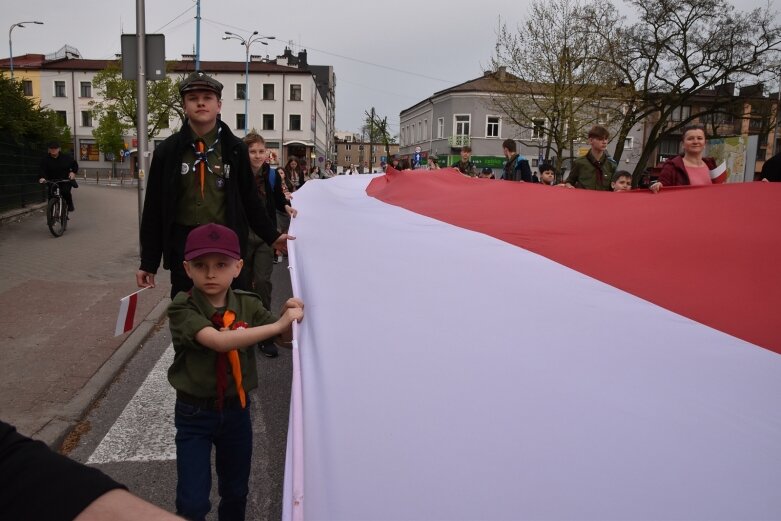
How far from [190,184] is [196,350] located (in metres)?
1.25

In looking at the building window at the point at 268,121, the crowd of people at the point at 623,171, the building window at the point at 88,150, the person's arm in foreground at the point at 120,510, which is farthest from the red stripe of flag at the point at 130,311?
the building window at the point at 88,150

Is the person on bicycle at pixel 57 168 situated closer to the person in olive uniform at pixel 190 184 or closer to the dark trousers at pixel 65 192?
the dark trousers at pixel 65 192

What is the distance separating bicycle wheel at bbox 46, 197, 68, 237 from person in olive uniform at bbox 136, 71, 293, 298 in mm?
9836

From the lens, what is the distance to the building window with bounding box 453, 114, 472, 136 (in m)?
59.2

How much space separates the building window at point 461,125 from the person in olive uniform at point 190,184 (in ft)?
189

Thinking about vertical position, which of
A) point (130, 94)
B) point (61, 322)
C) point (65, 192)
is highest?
point (130, 94)

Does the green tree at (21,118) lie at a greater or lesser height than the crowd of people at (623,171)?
greater

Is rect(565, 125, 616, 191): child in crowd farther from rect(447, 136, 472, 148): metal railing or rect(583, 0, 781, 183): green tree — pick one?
rect(447, 136, 472, 148): metal railing

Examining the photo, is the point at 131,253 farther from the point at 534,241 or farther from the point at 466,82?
the point at 466,82

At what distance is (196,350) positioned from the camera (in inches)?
97.6

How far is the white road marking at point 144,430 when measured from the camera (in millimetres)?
3693

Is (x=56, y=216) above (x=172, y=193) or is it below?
below

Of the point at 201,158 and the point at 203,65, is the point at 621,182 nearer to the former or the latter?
the point at 201,158

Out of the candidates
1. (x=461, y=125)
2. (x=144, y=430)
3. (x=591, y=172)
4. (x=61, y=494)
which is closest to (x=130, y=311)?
(x=144, y=430)
